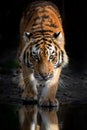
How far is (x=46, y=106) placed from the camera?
916 centimetres

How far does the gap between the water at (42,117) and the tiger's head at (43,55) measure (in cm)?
47

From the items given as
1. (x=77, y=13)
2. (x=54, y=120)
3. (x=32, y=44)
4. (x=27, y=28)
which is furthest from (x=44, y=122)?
(x=77, y=13)

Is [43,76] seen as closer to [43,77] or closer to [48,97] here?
[43,77]

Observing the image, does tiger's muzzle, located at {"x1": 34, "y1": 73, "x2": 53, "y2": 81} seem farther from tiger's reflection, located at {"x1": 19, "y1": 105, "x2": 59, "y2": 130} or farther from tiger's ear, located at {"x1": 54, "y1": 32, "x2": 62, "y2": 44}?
tiger's ear, located at {"x1": 54, "y1": 32, "x2": 62, "y2": 44}

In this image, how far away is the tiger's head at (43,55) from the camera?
9047 mm

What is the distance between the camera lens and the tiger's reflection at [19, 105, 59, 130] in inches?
299

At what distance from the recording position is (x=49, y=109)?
899 cm

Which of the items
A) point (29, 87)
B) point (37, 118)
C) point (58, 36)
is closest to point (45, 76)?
point (29, 87)

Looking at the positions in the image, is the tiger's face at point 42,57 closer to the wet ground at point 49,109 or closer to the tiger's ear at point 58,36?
the tiger's ear at point 58,36

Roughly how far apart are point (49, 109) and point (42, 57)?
0.69m

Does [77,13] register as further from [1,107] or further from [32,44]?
[1,107]

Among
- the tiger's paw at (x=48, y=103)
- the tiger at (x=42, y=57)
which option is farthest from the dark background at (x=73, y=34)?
the tiger's paw at (x=48, y=103)

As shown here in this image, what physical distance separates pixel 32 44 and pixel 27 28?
0.63m

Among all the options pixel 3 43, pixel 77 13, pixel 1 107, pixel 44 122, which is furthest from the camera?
pixel 3 43
